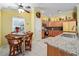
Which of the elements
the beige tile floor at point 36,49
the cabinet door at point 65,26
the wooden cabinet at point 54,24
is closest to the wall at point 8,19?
the beige tile floor at point 36,49

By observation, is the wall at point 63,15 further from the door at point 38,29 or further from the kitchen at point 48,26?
the door at point 38,29

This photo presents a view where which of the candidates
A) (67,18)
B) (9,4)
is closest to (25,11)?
→ (9,4)

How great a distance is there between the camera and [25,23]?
6.53ft

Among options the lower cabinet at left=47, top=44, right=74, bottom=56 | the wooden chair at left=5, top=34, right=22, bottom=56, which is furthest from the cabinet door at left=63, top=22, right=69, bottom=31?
the wooden chair at left=5, top=34, right=22, bottom=56

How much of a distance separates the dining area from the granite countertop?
223mm

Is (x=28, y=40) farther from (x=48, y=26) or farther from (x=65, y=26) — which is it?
(x=65, y=26)

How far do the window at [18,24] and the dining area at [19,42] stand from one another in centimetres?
A: 5

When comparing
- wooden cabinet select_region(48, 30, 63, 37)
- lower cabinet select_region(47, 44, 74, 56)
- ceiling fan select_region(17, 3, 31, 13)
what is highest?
ceiling fan select_region(17, 3, 31, 13)

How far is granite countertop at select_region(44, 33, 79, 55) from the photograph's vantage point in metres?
1.94

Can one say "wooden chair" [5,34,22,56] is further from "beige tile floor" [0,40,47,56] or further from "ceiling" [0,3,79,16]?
"ceiling" [0,3,79,16]

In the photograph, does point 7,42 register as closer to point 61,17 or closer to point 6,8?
point 6,8

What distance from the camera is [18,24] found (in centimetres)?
200

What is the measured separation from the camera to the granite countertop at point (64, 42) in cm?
194

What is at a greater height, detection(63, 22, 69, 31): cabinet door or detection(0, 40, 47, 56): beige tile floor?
detection(63, 22, 69, 31): cabinet door
